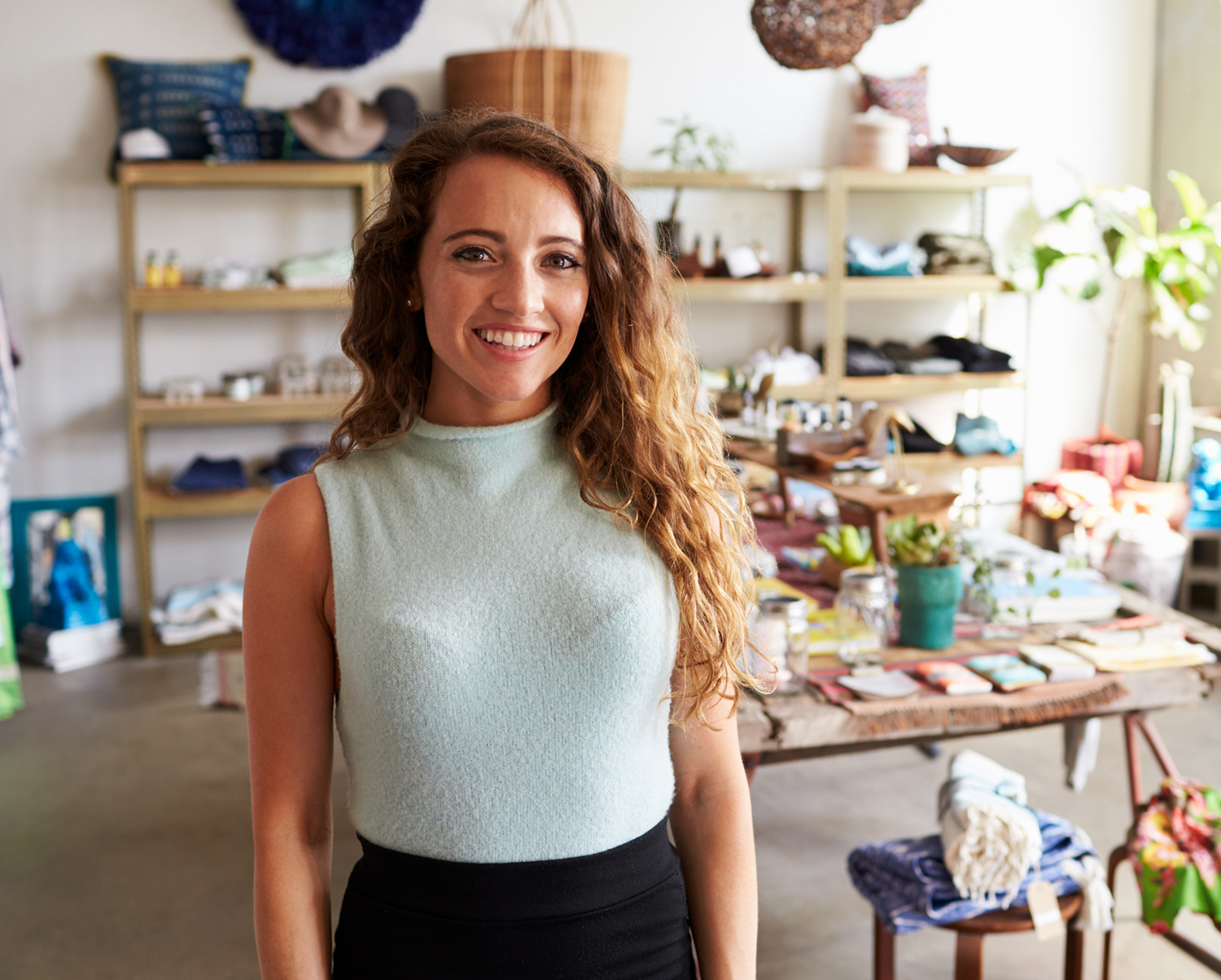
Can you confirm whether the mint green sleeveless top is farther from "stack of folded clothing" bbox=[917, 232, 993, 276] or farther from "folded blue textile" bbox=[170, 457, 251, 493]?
"stack of folded clothing" bbox=[917, 232, 993, 276]

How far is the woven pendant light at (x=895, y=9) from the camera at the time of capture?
9.48 ft

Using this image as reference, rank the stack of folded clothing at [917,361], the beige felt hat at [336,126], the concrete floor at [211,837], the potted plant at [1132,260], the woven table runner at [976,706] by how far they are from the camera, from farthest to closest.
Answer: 1. the stack of folded clothing at [917,361]
2. the potted plant at [1132,260]
3. the beige felt hat at [336,126]
4. the concrete floor at [211,837]
5. the woven table runner at [976,706]

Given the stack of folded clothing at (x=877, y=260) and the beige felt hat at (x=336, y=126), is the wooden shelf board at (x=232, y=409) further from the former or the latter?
the stack of folded clothing at (x=877, y=260)

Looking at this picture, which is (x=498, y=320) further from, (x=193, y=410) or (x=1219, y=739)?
(x=193, y=410)

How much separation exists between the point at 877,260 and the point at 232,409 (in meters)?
3.04

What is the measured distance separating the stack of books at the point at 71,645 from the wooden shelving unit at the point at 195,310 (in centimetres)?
13

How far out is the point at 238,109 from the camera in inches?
196

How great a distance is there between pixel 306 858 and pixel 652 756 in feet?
1.19

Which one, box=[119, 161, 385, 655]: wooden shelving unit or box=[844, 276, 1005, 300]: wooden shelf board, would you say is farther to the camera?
box=[844, 276, 1005, 300]: wooden shelf board

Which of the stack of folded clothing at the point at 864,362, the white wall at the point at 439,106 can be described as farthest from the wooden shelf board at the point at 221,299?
the stack of folded clothing at the point at 864,362

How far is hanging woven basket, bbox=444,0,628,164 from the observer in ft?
16.2

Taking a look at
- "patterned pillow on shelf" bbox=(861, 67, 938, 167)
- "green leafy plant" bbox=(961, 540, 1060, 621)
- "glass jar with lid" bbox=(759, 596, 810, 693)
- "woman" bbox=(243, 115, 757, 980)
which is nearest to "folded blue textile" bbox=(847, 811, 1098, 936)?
"glass jar with lid" bbox=(759, 596, 810, 693)

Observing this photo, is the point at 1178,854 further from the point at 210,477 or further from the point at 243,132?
the point at 243,132

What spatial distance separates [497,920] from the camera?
1.17 metres
